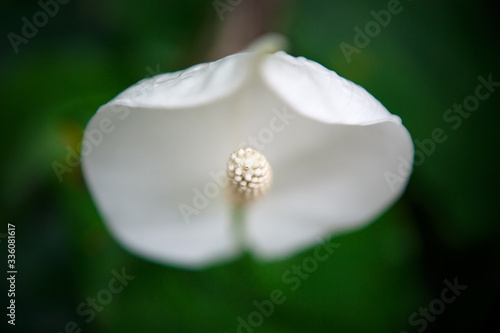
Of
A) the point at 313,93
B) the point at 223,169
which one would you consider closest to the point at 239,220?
the point at 223,169

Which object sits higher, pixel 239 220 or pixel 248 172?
pixel 248 172

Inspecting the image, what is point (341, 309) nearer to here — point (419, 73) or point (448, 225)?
point (448, 225)

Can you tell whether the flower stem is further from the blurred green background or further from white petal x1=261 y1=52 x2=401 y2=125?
white petal x1=261 y1=52 x2=401 y2=125

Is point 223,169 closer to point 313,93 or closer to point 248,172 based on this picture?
point 248,172

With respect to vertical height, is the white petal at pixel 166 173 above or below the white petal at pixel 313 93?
below

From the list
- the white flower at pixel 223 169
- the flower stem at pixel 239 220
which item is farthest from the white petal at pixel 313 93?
the flower stem at pixel 239 220

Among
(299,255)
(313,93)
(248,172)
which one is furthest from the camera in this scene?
(299,255)

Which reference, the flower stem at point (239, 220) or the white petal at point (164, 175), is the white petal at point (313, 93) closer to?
the white petal at point (164, 175)
